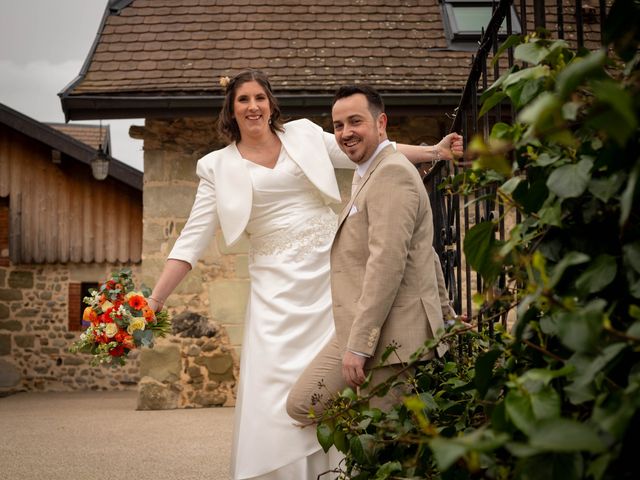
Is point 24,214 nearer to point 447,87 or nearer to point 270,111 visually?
point 447,87

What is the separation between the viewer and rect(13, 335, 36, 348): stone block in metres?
13.4

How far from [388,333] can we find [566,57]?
4.37ft

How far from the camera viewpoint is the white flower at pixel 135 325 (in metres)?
3.12

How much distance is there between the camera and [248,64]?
8352 millimetres

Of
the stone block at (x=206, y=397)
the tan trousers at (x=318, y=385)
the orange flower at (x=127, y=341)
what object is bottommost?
the stone block at (x=206, y=397)

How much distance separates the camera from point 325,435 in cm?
205

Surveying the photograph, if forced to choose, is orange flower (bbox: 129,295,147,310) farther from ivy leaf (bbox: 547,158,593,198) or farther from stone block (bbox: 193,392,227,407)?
stone block (bbox: 193,392,227,407)

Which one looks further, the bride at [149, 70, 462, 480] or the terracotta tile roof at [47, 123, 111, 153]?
the terracotta tile roof at [47, 123, 111, 153]

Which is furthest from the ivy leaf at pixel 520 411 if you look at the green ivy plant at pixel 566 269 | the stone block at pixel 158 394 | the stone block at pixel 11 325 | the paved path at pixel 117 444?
the stone block at pixel 11 325

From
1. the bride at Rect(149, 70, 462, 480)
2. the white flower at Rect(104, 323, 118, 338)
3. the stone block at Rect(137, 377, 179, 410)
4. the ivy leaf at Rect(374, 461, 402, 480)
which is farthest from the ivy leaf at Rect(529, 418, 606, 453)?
the stone block at Rect(137, 377, 179, 410)

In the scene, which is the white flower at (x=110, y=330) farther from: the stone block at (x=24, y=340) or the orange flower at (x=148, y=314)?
the stone block at (x=24, y=340)

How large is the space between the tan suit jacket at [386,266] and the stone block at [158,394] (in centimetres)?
549

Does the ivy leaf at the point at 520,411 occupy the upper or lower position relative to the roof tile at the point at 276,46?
lower

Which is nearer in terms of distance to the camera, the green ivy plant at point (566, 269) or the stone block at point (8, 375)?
the green ivy plant at point (566, 269)
